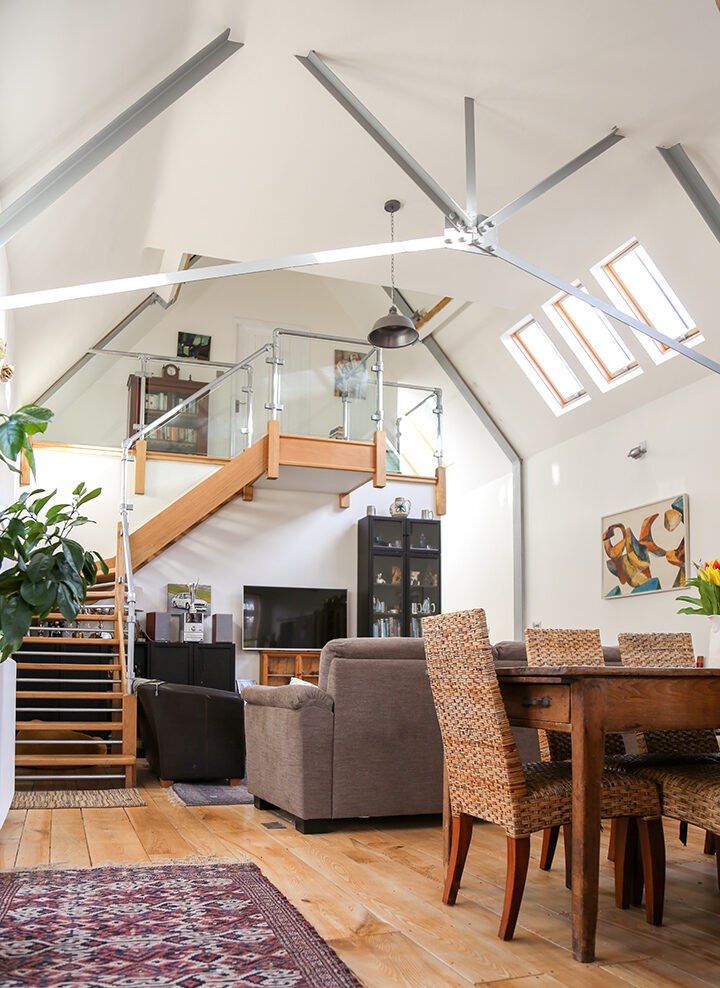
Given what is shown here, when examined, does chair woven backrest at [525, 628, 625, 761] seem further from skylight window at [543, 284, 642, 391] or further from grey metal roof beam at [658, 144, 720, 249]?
skylight window at [543, 284, 642, 391]

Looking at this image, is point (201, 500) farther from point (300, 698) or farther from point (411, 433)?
point (300, 698)

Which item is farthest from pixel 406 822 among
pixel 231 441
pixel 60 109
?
pixel 231 441

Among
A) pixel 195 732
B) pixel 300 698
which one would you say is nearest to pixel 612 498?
pixel 195 732

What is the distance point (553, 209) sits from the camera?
293 inches

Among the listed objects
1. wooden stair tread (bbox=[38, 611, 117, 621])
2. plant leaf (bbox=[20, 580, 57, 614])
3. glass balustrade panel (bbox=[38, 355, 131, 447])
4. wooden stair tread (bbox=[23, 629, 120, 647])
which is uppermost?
glass balustrade panel (bbox=[38, 355, 131, 447])

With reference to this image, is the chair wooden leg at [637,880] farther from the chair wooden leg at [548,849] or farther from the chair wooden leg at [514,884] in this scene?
the chair wooden leg at [514,884]

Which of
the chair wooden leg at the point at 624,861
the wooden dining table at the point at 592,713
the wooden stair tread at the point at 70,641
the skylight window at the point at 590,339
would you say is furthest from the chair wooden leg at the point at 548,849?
the skylight window at the point at 590,339

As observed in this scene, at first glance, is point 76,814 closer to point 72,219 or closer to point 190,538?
point 72,219

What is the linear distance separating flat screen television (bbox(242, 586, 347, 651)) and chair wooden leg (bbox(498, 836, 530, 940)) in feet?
24.6

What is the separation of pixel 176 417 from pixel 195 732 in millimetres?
4506

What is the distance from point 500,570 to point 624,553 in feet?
8.04

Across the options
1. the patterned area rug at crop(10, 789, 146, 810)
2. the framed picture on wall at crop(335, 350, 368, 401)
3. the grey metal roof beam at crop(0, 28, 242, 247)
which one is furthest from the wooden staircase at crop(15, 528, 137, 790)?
the grey metal roof beam at crop(0, 28, 242, 247)

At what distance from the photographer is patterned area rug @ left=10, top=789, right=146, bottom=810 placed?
5.23 metres

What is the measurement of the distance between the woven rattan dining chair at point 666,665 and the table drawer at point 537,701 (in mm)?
982
